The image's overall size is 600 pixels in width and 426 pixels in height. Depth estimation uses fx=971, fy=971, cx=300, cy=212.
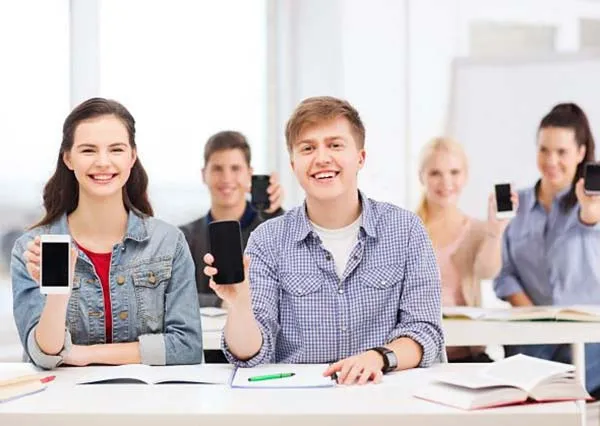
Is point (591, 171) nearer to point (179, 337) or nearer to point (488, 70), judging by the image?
point (488, 70)

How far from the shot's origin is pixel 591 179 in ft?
12.5

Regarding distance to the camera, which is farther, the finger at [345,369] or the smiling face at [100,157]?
the smiling face at [100,157]

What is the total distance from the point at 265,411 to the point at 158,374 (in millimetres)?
476

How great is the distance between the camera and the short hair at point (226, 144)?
13.1 ft

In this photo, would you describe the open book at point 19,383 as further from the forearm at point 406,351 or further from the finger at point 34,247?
the forearm at point 406,351

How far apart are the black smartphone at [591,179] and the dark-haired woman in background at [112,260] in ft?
6.24

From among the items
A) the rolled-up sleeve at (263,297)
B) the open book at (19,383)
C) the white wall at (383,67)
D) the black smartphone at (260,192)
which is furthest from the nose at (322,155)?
the white wall at (383,67)

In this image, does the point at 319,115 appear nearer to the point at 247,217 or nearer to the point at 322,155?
the point at 322,155

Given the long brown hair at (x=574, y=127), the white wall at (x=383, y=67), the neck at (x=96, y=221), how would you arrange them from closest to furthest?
the neck at (x=96, y=221)
the long brown hair at (x=574, y=127)
the white wall at (x=383, y=67)

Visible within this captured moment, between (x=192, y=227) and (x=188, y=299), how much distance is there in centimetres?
145

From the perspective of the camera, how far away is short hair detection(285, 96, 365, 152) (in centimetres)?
245

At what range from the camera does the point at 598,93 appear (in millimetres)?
4773

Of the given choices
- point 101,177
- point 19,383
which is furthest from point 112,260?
point 19,383

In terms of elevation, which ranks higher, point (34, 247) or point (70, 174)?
point (70, 174)
